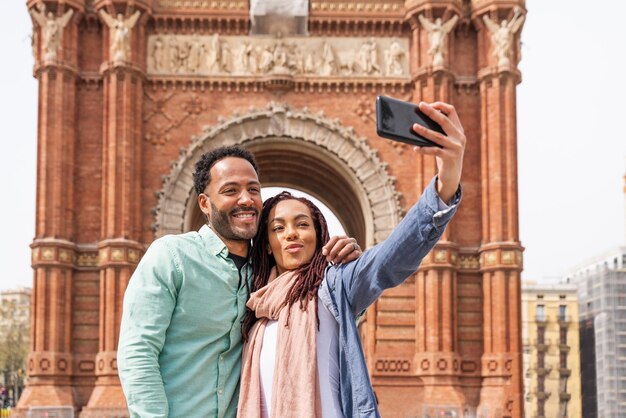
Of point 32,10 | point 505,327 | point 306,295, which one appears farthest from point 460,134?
point 32,10

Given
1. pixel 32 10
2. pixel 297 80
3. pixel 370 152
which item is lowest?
pixel 370 152

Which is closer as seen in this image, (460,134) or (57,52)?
(460,134)

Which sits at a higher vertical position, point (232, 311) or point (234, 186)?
point (234, 186)

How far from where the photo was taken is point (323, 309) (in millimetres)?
4656

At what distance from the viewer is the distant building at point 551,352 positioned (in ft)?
230

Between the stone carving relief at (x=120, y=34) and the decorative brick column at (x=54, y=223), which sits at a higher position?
the stone carving relief at (x=120, y=34)

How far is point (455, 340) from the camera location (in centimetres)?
2666

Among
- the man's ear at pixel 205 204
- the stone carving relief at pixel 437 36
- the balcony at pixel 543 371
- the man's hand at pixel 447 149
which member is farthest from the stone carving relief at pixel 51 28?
the balcony at pixel 543 371

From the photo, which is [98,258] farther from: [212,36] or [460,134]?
[460,134]

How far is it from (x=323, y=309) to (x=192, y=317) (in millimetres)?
559

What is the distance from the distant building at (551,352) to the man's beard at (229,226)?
214 feet

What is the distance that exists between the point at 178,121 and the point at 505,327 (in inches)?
377

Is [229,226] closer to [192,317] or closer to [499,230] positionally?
[192,317]

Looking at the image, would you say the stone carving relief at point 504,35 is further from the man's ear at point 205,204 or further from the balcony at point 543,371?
the balcony at point 543,371
